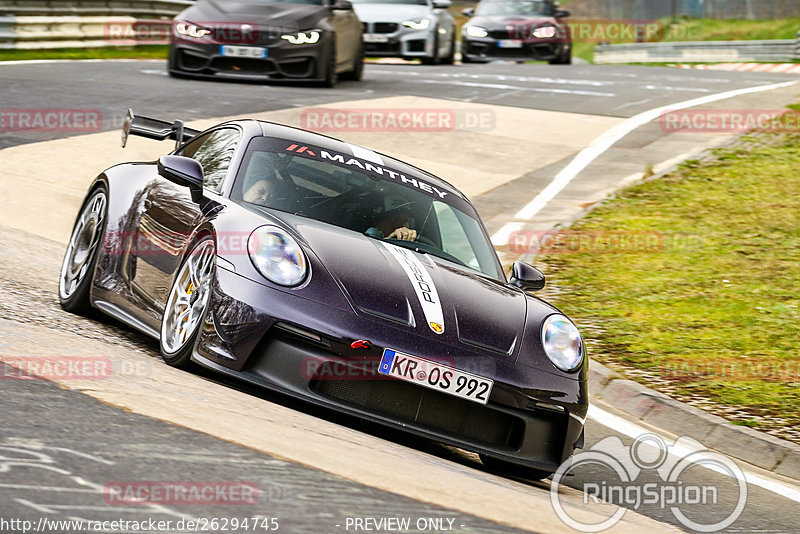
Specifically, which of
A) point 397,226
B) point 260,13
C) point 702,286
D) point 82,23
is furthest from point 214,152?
point 82,23

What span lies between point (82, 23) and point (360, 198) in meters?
18.5

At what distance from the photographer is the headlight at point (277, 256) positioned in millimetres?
5266

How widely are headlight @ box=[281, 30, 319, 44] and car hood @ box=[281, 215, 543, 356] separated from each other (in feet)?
39.0

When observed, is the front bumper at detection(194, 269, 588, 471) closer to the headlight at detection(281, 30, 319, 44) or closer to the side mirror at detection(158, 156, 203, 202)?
the side mirror at detection(158, 156, 203, 202)

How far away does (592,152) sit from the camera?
49.8 feet

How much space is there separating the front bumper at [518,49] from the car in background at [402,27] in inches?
80.3

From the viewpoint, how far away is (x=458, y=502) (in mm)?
3969

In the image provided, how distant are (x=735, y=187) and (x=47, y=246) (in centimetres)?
766

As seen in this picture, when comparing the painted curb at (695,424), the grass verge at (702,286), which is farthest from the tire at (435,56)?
the painted curb at (695,424)

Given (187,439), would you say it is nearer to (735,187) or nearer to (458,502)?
(458,502)

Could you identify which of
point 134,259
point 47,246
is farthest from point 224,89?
point 134,259

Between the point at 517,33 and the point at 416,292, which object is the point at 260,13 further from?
the point at 416,292

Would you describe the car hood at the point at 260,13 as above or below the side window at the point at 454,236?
above

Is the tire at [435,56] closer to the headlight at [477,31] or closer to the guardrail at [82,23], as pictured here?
the headlight at [477,31]
